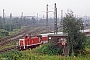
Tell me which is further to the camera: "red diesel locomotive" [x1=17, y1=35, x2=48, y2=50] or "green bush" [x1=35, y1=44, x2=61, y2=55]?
"red diesel locomotive" [x1=17, y1=35, x2=48, y2=50]

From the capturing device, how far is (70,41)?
21.0 metres

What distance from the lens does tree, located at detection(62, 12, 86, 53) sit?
2086cm

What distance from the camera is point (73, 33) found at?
20.9m

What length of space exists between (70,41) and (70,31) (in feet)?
3.32

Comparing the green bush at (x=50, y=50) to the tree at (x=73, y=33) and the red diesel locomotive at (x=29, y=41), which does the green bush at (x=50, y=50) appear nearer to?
the tree at (x=73, y=33)

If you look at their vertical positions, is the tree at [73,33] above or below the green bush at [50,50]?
above

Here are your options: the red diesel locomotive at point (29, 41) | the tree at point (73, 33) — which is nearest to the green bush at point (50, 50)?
the tree at point (73, 33)

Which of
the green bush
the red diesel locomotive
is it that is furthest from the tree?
the red diesel locomotive

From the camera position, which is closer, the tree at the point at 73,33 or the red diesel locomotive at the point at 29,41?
the tree at the point at 73,33

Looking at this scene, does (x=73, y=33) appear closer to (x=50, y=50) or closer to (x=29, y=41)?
(x=50, y=50)

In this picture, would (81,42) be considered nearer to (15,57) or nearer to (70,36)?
(70,36)

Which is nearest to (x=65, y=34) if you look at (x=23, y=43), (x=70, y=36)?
(x=70, y=36)

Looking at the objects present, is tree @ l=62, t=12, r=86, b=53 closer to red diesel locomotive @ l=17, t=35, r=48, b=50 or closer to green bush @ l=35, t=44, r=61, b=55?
green bush @ l=35, t=44, r=61, b=55

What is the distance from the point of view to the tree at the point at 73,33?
2086 cm
